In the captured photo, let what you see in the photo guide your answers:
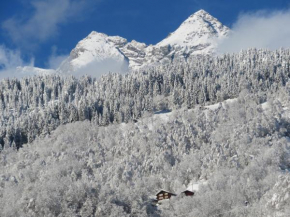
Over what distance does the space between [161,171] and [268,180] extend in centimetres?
3831

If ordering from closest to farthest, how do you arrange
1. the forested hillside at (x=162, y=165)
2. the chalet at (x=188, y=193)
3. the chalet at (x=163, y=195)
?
the forested hillside at (x=162, y=165)
the chalet at (x=188, y=193)
the chalet at (x=163, y=195)

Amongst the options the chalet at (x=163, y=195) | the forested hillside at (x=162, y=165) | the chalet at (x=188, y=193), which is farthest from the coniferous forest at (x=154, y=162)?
the chalet at (x=163, y=195)

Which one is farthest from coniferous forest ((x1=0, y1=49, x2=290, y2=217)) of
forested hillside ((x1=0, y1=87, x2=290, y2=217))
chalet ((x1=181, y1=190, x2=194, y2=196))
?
chalet ((x1=181, y1=190, x2=194, y2=196))

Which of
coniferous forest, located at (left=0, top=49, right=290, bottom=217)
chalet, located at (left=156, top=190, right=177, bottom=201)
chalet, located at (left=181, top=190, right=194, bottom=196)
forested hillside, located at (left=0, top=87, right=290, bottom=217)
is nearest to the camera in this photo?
forested hillside, located at (left=0, top=87, right=290, bottom=217)

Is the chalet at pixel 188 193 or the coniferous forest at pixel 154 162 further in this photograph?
the chalet at pixel 188 193

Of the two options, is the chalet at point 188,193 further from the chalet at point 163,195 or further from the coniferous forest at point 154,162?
the chalet at point 163,195

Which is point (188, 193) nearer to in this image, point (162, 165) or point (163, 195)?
point (163, 195)

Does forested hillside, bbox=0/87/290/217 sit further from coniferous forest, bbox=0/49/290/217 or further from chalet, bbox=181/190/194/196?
chalet, bbox=181/190/194/196

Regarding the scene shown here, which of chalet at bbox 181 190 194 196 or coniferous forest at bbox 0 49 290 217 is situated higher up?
coniferous forest at bbox 0 49 290 217

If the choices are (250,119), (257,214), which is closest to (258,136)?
(250,119)

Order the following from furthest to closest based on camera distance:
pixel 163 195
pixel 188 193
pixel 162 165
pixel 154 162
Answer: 1. pixel 154 162
2. pixel 162 165
3. pixel 163 195
4. pixel 188 193

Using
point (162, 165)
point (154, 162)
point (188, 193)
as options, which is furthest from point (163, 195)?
point (154, 162)

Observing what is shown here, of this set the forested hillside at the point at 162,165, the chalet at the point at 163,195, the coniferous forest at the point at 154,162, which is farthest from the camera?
the chalet at the point at 163,195

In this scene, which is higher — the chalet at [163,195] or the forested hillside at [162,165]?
the forested hillside at [162,165]
